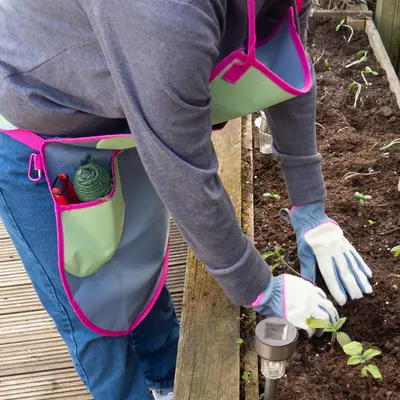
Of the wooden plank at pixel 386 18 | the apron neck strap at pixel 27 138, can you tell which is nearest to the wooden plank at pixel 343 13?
the wooden plank at pixel 386 18

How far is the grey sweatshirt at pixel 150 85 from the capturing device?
36.2 inches

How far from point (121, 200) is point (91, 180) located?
18 centimetres

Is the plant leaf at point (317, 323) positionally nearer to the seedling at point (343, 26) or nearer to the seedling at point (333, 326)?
the seedling at point (333, 326)

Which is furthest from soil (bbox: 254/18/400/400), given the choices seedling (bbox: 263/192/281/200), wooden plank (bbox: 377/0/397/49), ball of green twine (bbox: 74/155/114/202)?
ball of green twine (bbox: 74/155/114/202)

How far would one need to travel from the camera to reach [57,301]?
155cm

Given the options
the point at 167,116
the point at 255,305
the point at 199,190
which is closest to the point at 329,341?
the point at 255,305

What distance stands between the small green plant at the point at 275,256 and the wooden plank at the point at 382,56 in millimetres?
1251

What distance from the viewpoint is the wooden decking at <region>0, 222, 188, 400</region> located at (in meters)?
2.16

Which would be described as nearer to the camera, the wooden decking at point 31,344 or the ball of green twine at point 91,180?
the ball of green twine at point 91,180

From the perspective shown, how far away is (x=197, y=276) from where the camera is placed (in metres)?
1.79

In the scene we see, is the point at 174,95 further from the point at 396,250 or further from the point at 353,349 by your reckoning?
the point at 396,250

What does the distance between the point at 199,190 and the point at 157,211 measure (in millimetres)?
613

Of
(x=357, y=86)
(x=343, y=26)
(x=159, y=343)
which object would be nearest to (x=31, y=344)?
(x=159, y=343)

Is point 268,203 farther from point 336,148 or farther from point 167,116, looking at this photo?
point 167,116
